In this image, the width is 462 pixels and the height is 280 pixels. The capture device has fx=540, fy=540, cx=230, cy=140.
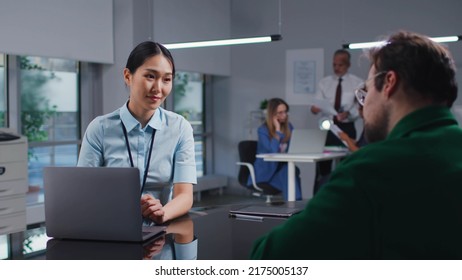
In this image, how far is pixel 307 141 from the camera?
4.97m

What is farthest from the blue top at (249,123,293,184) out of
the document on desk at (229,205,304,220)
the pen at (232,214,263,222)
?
the pen at (232,214,263,222)

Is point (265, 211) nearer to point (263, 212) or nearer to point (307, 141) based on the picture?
point (263, 212)

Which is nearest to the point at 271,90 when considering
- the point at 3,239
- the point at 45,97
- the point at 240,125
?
the point at 240,125

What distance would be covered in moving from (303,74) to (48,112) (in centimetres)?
299

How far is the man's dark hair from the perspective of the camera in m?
0.90

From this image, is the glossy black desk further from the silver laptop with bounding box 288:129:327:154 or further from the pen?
the silver laptop with bounding box 288:129:327:154

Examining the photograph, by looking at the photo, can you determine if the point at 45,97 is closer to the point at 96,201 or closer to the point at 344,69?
the point at 344,69

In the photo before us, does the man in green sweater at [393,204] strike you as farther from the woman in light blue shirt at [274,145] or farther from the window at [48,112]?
the woman in light blue shirt at [274,145]

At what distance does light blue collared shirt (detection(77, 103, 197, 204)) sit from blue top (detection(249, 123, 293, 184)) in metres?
3.15

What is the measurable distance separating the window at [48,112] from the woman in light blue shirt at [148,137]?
2.73 metres

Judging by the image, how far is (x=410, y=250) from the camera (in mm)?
818

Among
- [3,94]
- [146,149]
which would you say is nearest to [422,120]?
[146,149]

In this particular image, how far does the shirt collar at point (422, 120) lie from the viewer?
2.88 ft

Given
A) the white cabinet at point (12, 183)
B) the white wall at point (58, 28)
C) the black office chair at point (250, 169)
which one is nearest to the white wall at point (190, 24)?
the white wall at point (58, 28)
